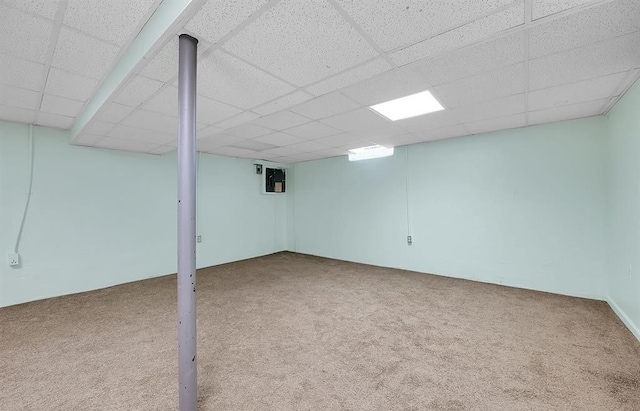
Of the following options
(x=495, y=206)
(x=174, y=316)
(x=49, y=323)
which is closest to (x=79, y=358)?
(x=174, y=316)

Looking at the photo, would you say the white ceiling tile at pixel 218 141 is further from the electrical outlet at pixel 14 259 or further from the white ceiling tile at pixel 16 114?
the electrical outlet at pixel 14 259

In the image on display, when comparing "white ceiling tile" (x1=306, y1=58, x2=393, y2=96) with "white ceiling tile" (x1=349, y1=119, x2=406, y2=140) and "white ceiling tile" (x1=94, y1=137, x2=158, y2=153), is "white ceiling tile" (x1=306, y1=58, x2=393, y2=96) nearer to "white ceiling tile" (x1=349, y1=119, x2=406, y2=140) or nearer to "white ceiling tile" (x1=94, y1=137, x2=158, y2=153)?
"white ceiling tile" (x1=349, y1=119, x2=406, y2=140)

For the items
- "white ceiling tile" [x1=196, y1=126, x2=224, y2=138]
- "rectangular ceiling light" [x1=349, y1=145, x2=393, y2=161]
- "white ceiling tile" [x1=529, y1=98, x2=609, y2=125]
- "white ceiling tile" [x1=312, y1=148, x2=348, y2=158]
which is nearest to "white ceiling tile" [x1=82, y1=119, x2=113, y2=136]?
"white ceiling tile" [x1=196, y1=126, x2=224, y2=138]

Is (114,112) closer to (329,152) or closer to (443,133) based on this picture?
(329,152)

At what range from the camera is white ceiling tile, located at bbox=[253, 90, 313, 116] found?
2388mm

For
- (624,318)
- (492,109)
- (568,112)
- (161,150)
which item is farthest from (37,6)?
(624,318)

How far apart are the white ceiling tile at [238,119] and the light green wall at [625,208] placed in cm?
368

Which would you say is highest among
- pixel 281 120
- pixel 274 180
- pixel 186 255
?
pixel 281 120

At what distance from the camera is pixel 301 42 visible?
1618 millimetres

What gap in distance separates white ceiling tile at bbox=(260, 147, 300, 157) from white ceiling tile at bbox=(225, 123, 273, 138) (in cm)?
95

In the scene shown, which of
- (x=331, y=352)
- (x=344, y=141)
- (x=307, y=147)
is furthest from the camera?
(x=307, y=147)

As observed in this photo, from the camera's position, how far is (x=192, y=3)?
1.26 meters

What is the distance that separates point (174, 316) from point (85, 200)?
249 centimetres

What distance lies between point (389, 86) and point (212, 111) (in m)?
1.88
